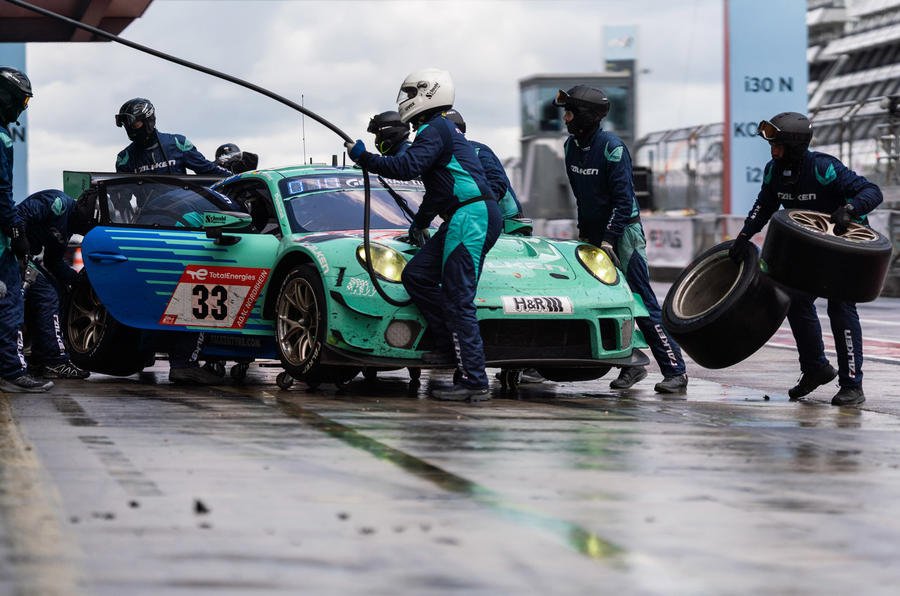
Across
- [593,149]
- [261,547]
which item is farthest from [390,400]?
[261,547]

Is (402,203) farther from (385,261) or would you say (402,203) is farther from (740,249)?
(740,249)

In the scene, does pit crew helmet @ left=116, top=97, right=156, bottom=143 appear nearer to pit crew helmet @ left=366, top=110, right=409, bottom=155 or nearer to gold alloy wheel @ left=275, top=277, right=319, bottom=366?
pit crew helmet @ left=366, top=110, right=409, bottom=155

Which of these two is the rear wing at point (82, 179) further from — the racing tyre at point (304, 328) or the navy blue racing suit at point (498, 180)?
the racing tyre at point (304, 328)

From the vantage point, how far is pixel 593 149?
975 centimetres

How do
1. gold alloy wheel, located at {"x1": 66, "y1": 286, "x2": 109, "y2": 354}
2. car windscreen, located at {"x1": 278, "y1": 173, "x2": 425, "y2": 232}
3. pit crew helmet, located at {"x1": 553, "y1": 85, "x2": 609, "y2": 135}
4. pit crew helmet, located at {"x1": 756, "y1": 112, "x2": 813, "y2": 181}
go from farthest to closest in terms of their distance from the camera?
gold alloy wheel, located at {"x1": 66, "y1": 286, "x2": 109, "y2": 354}
pit crew helmet, located at {"x1": 553, "y1": 85, "x2": 609, "y2": 135}
car windscreen, located at {"x1": 278, "y1": 173, "x2": 425, "y2": 232}
pit crew helmet, located at {"x1": 756, "y1": 112, "x2": 813, "y2": 181}

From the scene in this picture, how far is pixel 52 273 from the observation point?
1073 cm

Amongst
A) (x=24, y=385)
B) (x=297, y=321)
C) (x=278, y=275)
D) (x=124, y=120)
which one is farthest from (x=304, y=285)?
(x=124, y=120)

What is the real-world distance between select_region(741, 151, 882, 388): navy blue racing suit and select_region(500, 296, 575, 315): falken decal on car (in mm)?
1360

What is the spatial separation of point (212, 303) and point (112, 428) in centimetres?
244

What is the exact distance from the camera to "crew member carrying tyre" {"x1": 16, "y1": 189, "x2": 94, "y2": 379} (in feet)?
33.7

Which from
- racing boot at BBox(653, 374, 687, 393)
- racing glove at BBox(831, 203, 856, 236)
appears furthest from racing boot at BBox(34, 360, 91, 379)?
racing glove at BBox(831, 203, 856, 236)

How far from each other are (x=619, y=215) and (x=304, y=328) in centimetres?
207

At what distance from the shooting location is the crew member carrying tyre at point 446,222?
8.51 meters

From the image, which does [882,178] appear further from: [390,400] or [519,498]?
[519,498]
